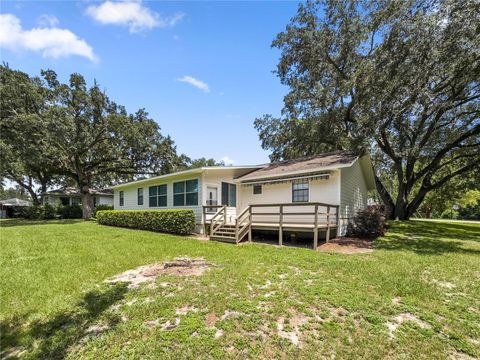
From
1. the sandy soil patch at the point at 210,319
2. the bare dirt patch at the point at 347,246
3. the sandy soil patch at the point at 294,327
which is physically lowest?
the bare dirt patch at the point at 347,246

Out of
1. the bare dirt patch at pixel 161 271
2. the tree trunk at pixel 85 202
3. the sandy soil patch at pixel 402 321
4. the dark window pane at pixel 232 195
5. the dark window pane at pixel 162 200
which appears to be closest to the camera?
the sandy soil patch at pixel 402 321

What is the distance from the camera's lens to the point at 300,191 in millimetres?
12281

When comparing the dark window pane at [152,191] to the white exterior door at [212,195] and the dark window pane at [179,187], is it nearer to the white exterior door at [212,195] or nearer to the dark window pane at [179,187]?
the dark window pane at [179,187]

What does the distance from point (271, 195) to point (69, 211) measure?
24290mm

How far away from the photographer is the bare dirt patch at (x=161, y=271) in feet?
18.8

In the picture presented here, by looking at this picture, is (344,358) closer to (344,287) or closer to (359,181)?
(344,287)

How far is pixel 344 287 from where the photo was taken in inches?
205

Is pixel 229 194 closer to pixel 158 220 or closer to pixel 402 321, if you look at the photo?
pixel 158 220

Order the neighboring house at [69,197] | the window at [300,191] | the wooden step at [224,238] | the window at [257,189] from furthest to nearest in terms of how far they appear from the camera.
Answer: the neighboring house at [69,197], the window at [257,189], the window at [300,191], the wooden step at [224,238]

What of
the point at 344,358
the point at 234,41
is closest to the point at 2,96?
the point at 234,41

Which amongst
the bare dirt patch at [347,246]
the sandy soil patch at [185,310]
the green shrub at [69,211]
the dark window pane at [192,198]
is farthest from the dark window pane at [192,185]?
the green shrub at [69,211]

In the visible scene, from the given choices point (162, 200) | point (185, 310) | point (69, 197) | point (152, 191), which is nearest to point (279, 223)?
point (185, 310)

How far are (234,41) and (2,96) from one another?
20.7 m

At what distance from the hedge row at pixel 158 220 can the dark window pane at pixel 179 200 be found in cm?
124
